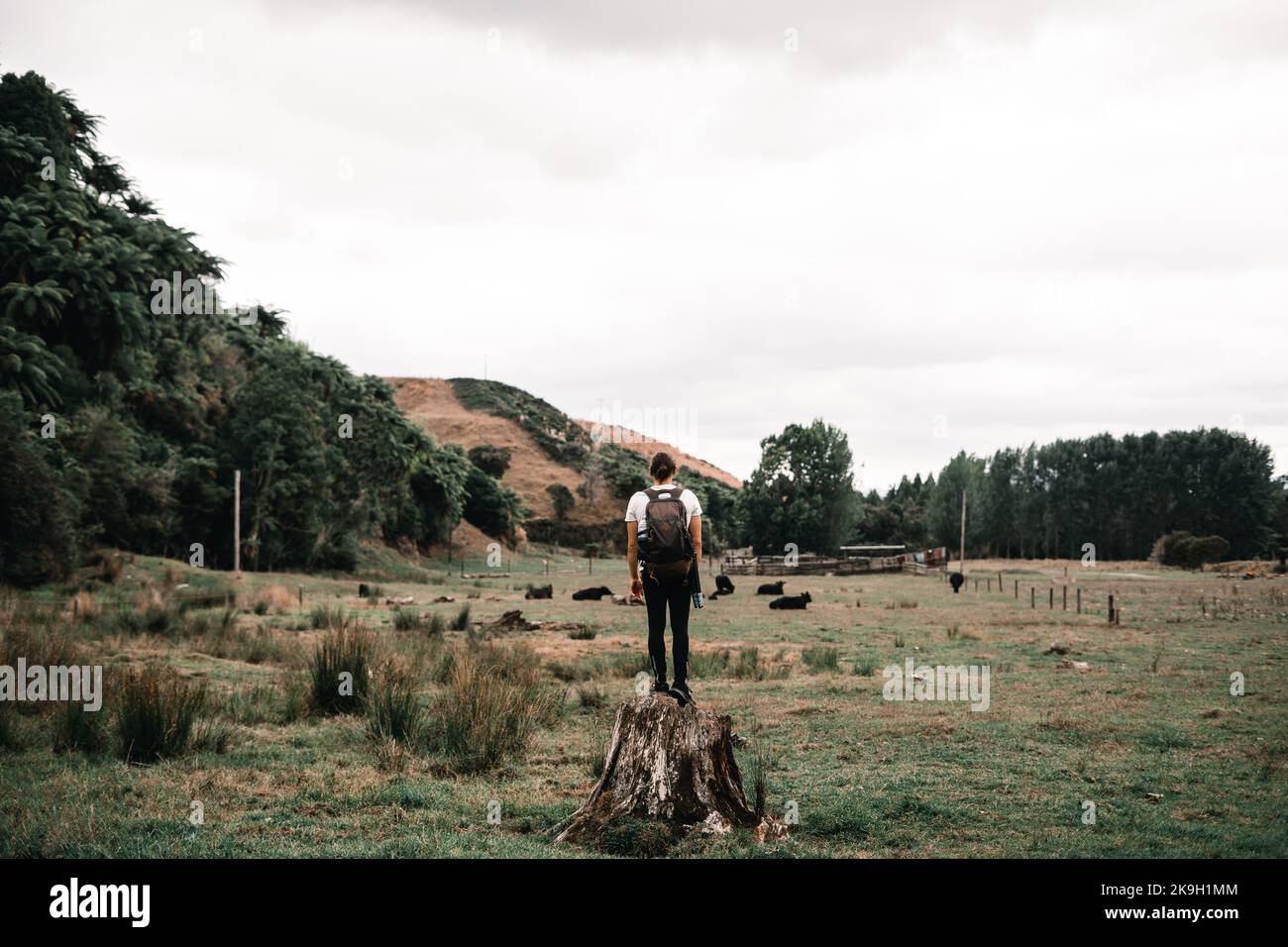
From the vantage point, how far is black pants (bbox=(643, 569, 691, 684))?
7055 mm

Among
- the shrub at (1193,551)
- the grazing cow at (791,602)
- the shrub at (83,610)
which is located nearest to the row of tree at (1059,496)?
the shrub at (1193,551)

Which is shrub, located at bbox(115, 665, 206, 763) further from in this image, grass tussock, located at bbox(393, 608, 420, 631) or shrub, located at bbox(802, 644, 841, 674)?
grass tussock, located at bbox(393, 608, 420, 631)

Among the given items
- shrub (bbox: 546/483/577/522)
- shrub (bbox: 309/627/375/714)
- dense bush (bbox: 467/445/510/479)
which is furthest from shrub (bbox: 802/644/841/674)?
shrub (bbox: 546/483/577/522)

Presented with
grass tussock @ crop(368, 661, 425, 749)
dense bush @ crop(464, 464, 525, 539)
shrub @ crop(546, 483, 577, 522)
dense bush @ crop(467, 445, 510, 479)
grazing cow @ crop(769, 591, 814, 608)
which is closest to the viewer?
grass tussock @ crop(368, 661, 425, 749)

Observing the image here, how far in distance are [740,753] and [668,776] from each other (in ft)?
10.5

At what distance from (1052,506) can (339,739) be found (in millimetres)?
98743

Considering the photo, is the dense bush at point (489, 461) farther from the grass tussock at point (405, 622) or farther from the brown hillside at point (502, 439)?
the grass tussock at point (405, 622)

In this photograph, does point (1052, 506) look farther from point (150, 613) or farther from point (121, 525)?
point (150, 613)

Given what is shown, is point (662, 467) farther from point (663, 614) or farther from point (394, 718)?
point (394, 718)

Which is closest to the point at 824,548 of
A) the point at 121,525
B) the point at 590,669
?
the point at 121,525

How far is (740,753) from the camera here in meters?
9.74

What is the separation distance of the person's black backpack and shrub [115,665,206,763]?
18.3 feet
